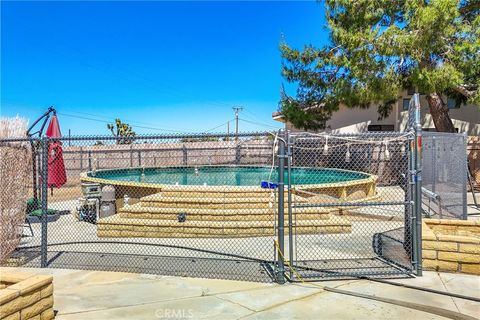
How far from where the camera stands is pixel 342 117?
2248 cm

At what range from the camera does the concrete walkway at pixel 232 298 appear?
4180mm

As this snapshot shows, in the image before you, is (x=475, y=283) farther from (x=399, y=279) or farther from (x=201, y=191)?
(x=201, y=191)

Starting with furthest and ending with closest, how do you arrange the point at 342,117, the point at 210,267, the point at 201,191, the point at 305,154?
the point at 342,117 → the point at 305,154 → the point at 201,191 → the point at 210,267

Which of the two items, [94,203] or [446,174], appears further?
[94,203]

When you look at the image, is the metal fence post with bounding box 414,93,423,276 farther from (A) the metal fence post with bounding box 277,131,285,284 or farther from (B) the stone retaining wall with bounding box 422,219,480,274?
(A) the metal fence post with bounding box 277,131,285,284

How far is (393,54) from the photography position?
13703mm

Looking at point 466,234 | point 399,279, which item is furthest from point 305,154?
point 399,279

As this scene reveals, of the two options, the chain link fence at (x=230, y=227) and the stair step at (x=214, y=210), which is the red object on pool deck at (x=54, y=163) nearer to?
the chain link fence at (x=230, y=227)

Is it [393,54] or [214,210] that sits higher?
[393,54]

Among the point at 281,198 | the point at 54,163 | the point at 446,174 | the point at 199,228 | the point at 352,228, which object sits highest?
the point at 54,163

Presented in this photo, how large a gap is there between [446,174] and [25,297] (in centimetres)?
793

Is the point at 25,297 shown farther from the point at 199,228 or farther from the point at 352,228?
the point at 352,228

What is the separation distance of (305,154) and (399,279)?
1499 centimetres

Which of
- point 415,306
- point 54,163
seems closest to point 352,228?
point 415,306
